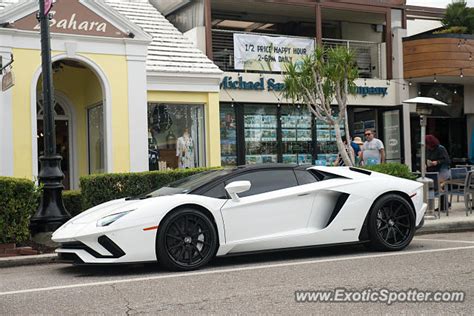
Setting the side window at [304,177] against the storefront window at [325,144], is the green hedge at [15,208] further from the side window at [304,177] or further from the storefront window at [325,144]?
the storefront window at [325,144]

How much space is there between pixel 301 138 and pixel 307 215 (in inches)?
460

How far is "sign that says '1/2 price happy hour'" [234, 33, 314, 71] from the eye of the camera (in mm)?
18000

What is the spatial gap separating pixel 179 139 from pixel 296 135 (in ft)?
15.8

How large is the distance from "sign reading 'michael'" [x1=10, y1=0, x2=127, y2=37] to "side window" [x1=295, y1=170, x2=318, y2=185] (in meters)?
6.96

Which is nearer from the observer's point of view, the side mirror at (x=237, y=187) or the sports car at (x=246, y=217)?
the sports car at (x=246, y=217)

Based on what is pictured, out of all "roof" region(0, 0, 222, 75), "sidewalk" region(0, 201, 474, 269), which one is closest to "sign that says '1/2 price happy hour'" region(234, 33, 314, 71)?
"roof" region(0, 0, 222, 75)

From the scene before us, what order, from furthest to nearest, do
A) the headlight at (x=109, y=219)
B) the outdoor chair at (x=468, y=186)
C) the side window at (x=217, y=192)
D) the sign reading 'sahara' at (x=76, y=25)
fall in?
the sign reading 'sahara' at (x=76, y=25)
the outdoor chair at (x=468, y=186)
the side window at (x=217, y=192)
the headlight at (x=109, y=219)

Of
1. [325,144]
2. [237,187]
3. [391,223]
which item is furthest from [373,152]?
[237,187]

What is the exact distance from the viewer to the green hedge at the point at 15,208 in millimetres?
8672

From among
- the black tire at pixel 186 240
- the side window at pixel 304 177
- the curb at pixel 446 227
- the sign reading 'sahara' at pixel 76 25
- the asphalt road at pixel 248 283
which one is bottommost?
the curb at pixel 446 227

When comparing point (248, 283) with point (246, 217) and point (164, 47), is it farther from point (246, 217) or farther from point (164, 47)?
point (164, 47)

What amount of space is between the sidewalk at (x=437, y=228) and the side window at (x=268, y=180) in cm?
288

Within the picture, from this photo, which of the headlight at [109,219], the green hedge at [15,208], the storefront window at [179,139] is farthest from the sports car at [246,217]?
the storefront window at [179,139]

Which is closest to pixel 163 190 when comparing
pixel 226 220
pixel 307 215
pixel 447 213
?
pixel 226 220
